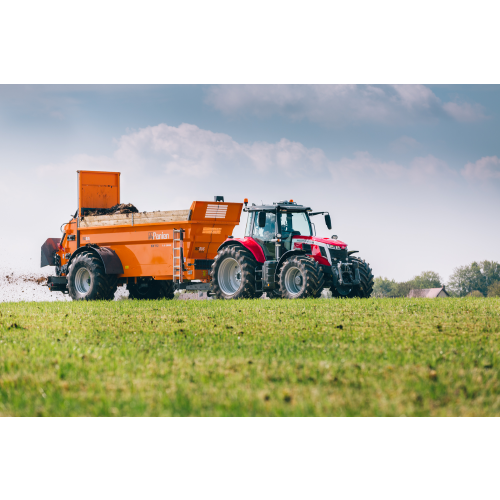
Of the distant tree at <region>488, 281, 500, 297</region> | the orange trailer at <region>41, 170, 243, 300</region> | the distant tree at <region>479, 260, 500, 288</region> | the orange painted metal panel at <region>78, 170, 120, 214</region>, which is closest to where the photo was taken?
the orange trailer at <region>41, 170, 243, 300</region>

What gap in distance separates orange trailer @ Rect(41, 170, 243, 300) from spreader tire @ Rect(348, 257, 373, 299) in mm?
3988

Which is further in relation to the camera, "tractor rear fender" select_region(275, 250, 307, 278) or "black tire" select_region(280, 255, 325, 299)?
"tractor rear fender" select_region(275, 250, 307, 278)

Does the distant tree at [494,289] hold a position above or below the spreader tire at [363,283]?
below

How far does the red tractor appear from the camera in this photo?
51.0 ft

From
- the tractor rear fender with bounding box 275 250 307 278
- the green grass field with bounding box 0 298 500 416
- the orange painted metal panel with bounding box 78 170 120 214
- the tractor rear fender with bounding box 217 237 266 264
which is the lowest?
the green grass field with bounding box 0 298 500 416

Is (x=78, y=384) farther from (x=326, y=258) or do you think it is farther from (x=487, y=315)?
(x=326, y=258)

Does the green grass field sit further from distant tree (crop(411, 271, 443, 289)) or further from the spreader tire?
distant tree (crop(411, 271, 443, 289))

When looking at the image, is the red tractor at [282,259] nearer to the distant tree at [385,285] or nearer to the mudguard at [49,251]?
the mudguard at [49,251]

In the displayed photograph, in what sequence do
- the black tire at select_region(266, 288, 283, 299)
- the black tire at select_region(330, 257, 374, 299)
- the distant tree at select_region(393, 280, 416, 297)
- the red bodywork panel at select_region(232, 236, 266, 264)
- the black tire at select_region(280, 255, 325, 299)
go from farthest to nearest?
1. the distant tree at select_region(393, 280, 416, 297)
2. the red bodywork panel at select_region(232, 236, 266, 264)
3. the black tire at select_region(330, 257, 374, 299)
4. the black tire at select_region(266, 288, 283, 299)
5. the black tire at select_region(280, 255, 325, 299)

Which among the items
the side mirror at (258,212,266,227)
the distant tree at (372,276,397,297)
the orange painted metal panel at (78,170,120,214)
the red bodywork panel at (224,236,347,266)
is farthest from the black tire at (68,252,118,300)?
the distant tree at (372,276,397,297)

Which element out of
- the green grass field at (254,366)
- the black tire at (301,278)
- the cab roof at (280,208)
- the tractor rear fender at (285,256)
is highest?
the cab roof at (280,208)

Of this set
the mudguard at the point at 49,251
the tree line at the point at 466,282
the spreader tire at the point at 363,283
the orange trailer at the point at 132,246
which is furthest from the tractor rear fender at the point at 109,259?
the tree line at the point at 466,282

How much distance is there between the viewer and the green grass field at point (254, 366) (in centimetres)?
454

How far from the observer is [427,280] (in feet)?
309
